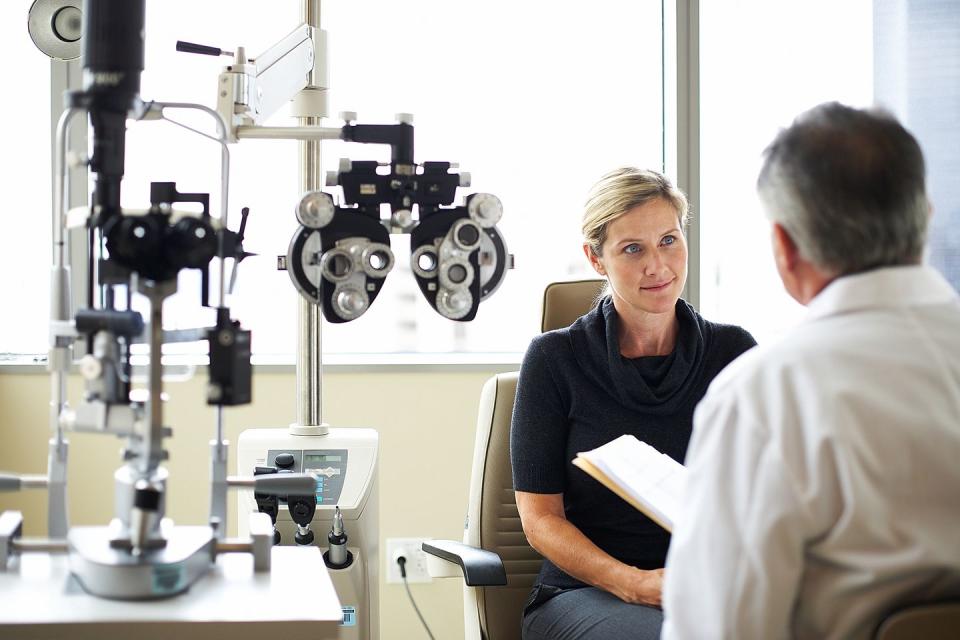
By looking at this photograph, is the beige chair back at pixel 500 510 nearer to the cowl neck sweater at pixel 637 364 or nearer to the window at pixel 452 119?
the cowl neck sweater at pixel 637 364

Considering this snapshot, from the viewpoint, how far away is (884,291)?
3.30ft

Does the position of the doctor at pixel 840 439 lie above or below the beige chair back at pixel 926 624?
above

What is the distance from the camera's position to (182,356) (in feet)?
9.63

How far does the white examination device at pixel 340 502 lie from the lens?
187 cm

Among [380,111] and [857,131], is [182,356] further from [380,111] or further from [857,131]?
[857,131]

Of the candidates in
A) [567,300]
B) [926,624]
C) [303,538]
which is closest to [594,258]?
[567,300]

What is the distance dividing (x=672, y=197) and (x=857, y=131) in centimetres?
96

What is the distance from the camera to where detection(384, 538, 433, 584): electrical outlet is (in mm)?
2846

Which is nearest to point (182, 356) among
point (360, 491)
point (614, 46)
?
point (360, 491)

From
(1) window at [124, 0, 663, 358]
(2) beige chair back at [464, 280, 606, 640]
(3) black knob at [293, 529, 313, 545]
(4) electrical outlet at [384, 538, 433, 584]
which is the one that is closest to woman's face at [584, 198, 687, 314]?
(2) beige chair back at [464, 280, 606, 640]

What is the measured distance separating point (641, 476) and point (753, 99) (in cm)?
170

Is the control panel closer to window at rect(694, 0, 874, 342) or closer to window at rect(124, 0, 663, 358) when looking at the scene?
window at rect(124, 0, 663, 358)

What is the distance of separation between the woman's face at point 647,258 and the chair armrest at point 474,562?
57 cm

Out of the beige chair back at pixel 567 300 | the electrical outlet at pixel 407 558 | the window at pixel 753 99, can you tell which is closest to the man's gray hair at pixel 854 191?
the beige chair back at pixel 567 300
